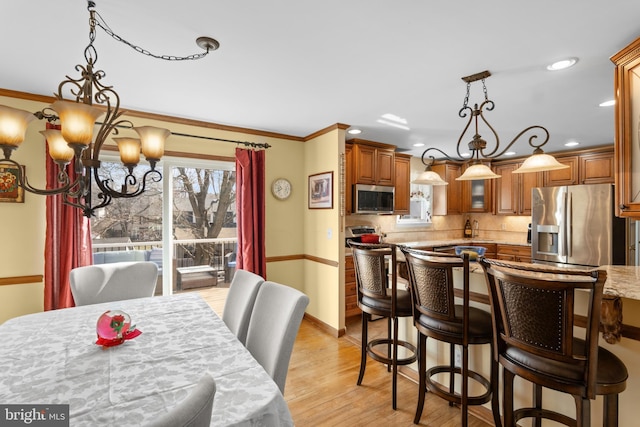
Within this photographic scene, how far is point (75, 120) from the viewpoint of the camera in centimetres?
133

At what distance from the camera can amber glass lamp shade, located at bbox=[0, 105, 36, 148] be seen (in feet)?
4.28

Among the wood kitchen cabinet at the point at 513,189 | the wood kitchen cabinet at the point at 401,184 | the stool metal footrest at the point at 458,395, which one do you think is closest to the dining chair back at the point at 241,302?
the stool metal footrest at the point at 458,395

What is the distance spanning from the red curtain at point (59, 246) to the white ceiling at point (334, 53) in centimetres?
96

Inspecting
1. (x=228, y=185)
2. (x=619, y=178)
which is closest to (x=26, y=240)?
(x=228, y=185)

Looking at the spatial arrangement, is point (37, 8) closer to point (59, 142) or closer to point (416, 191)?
point (59, 142)

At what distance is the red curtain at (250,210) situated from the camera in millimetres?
3621

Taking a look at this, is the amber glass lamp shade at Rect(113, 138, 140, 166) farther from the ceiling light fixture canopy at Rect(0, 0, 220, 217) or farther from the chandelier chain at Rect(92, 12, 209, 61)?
the chandelier chain at Rect(92, 12, 209, 61)

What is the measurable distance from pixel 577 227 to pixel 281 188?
160 inches

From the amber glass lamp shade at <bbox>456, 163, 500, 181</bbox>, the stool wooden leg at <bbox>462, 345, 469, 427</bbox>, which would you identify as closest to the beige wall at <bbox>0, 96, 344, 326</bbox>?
the amber glass lamp shade at <bbox>456, 163, 500, 181</bbox>

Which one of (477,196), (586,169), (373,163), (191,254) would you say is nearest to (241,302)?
(191,254)

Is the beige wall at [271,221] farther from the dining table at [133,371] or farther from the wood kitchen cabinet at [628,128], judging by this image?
the wood kitchen cabinet at [628,128]

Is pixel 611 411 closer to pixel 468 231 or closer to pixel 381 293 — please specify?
pixel 381 293

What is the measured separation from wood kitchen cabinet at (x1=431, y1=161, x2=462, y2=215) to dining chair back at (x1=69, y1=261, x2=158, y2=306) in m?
4.75

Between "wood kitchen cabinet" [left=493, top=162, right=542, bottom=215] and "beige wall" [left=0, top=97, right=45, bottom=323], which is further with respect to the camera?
"wood kitchen cabinet" [left=493, top=162, right=542, bottom=215]
